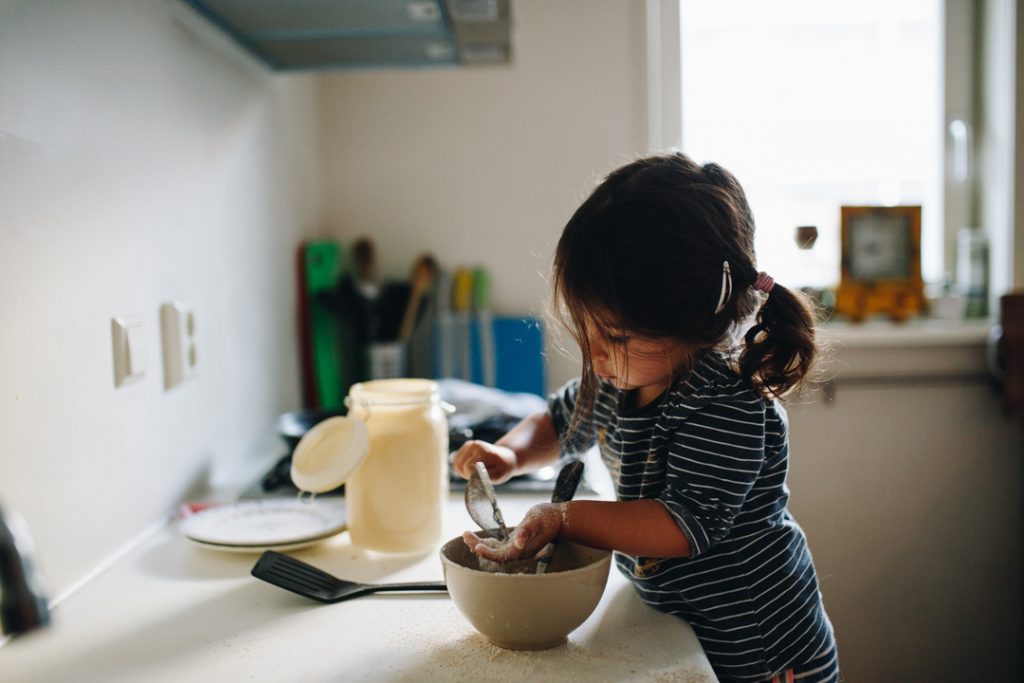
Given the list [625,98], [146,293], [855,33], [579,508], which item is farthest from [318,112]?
Result: [579,508]

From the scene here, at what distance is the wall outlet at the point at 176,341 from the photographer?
1128 millimetres

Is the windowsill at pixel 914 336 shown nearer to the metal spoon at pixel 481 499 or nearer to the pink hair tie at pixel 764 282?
the pink hair tie at pixel 764 282

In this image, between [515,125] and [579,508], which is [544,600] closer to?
[579,508]

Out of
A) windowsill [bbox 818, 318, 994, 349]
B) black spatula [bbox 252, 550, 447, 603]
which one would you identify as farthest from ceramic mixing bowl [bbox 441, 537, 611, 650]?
windowsill [bbox 818, 318, 994, 349]

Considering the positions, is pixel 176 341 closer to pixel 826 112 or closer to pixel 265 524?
pixel 265 524

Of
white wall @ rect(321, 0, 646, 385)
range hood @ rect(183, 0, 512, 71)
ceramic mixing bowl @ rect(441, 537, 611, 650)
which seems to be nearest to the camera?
ceramic mixing bowl @ rect(441, 537, 611, 650)

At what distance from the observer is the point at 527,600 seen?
688mm

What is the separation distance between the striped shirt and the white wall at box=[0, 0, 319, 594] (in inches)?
22.0

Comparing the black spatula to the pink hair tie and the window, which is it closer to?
the pink hair tie

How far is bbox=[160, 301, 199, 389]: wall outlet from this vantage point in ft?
3.70

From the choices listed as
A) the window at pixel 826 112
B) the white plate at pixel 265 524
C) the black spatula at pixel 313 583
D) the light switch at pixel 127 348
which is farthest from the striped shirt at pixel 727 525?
the window at pixel 826 112

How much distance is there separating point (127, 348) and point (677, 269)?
624mm

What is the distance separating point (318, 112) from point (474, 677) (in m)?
1.55

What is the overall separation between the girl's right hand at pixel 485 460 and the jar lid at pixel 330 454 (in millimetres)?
100
